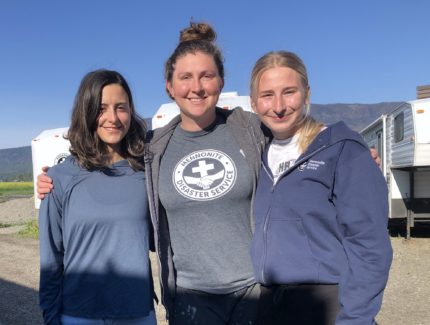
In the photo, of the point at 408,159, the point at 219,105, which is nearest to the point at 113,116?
the point at 219,105

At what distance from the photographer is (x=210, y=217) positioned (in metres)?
2.18

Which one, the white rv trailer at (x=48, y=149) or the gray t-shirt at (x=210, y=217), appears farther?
the white rv trailer at (x=48, y=149)

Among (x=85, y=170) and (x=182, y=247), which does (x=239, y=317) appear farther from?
(x=85, y=170)

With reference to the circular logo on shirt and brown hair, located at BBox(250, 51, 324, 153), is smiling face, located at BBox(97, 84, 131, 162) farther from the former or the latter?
brown hair, located at BBox(250, 51, 324, 153)

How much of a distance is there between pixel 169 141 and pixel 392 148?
8752 mm

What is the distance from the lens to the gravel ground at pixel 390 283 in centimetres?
543

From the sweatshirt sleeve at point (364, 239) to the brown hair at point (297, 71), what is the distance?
0.27 m

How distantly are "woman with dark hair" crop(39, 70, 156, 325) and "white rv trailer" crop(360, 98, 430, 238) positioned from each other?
7.81 m

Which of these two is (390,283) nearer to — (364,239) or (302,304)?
(302,304)

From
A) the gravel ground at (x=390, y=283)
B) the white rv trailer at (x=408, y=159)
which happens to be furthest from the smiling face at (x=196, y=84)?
the white rv trailer at (x=408, y=159)

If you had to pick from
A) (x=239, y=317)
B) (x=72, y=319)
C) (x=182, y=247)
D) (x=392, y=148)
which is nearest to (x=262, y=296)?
(x=239, y=317)

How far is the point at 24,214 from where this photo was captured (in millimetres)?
19812

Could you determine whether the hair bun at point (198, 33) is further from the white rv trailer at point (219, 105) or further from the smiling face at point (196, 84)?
the white rv trailer at point (219, 105)

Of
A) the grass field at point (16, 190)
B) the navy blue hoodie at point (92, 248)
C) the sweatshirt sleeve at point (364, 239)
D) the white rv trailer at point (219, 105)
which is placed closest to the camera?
the sweatshirt sleeve at point (364, 239)
